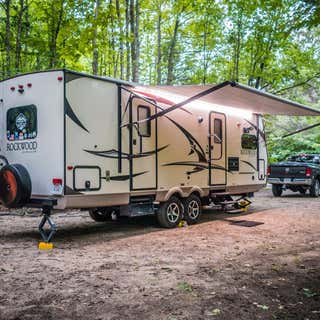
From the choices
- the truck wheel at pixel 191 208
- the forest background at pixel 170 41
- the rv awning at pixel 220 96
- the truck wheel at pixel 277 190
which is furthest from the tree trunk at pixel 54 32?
the truck wheel at pixel 277 190

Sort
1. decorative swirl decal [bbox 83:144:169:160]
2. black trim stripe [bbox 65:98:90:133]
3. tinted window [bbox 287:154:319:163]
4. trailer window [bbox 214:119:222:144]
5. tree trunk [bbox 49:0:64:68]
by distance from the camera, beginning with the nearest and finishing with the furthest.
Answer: black trim stripe [bbox 65:98:90:133], decorative swirl decal [bbox 83:144:169:160], trailer window [bbox 214:119:222:144], tree trunk [bbox 49:0:64:68], tinted window [bbox 287:154:319:163]

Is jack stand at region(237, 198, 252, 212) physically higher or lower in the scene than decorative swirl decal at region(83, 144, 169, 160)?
lower

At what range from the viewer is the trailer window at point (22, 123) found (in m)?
7.03

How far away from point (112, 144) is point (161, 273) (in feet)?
10.2

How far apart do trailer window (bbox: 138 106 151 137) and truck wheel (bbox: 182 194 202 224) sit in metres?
1.97

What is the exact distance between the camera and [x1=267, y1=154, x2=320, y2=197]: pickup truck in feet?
51.7

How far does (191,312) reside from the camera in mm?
3625

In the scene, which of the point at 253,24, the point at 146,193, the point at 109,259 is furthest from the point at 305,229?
the point at 253,24

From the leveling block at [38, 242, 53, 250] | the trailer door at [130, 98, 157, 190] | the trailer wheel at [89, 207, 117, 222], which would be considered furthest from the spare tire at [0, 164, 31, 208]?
the trailer wheel at [89, 207, 117, 222]

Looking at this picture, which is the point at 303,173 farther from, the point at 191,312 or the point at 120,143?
the point at 191,312

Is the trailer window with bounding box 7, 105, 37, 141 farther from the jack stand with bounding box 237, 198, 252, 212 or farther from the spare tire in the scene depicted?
the jack stand with bounding box 237, 198, 252, 212

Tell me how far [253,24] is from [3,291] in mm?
16296

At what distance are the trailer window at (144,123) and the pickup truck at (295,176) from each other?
30.1 ft

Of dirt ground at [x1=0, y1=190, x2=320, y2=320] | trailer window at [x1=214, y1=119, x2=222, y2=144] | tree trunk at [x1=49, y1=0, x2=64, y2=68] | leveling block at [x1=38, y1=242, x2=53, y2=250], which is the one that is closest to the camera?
dirt ground at [x1=0, y1=190, x2=320, y2=320]
